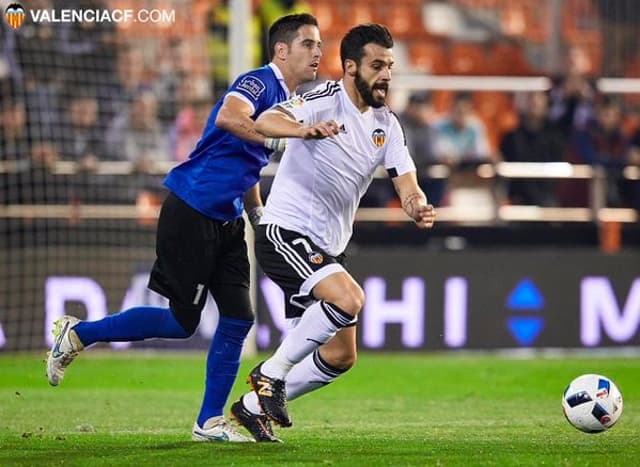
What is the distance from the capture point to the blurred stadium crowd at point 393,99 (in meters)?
14.4

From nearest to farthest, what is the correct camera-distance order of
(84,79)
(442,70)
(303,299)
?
(303,299), (84,79), (442,70)

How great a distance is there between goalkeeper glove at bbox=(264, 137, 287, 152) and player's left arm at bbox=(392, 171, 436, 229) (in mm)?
752

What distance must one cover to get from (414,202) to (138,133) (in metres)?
8.01

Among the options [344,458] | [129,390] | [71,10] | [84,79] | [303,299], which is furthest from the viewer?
[84,79]

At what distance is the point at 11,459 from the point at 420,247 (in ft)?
29.3

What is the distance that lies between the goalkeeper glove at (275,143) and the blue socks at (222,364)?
1.12 meters

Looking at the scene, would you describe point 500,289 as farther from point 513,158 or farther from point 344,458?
point 344,458

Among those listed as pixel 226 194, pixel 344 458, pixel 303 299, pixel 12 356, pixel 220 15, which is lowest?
pixel 12 356

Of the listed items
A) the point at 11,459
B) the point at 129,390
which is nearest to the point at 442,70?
the point at 129,390

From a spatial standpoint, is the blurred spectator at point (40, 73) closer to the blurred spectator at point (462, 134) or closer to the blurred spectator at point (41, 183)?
the blurred spectator at point (41, 183)

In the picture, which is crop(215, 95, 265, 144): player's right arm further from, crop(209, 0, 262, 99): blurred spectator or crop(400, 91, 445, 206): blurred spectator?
crop(400, 91, 445, 206): blurred spectator

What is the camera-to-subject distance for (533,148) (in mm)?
16125

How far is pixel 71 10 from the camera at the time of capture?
45.2 ft

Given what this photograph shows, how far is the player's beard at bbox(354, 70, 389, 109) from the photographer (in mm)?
7536
